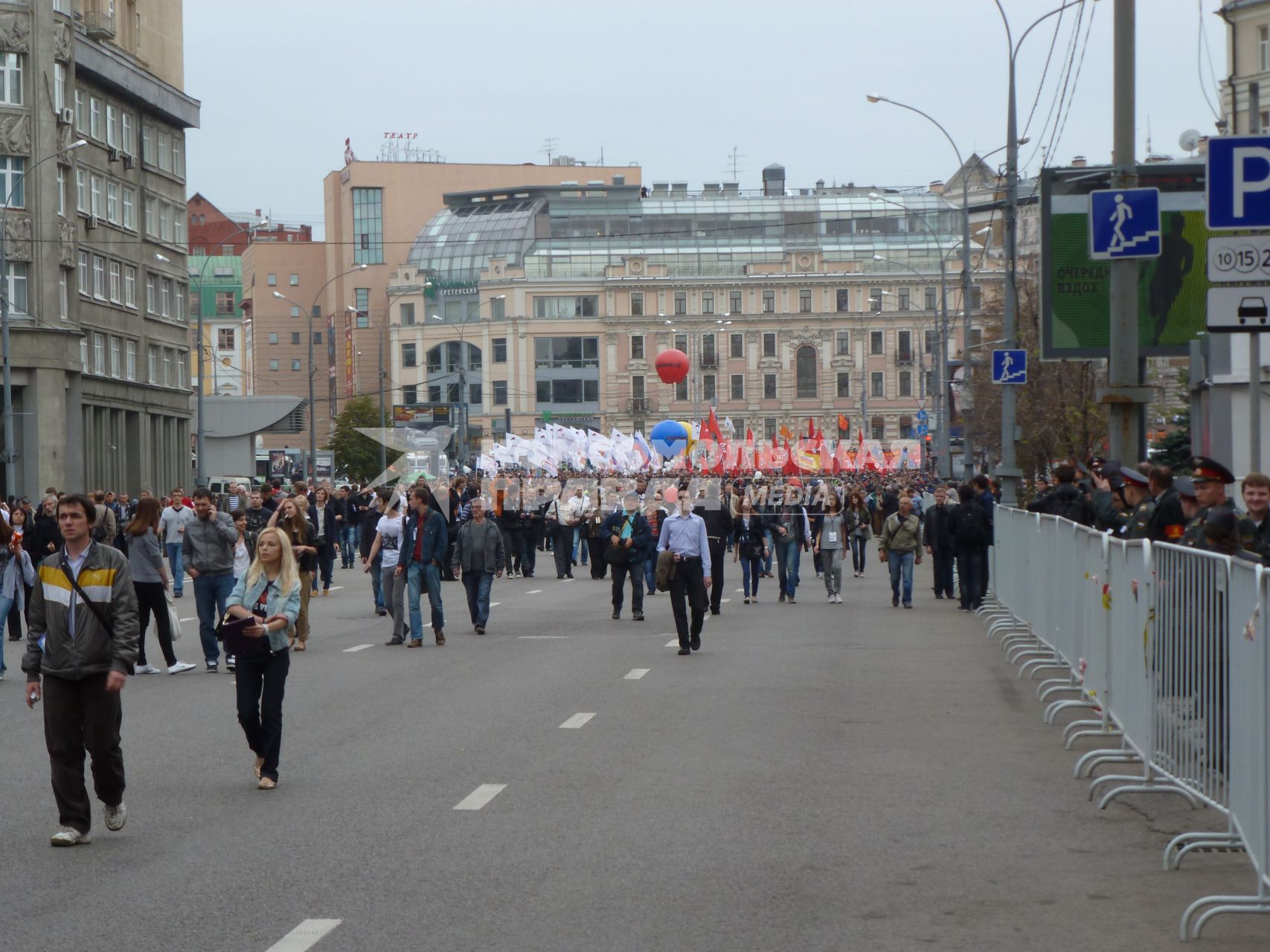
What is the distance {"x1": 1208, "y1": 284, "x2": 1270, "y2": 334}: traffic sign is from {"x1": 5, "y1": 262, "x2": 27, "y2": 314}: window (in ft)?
161

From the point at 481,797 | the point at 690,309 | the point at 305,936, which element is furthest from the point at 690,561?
the point at 690,309

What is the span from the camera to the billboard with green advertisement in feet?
87.7

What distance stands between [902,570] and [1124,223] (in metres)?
10.7

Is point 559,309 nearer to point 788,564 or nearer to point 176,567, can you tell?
point 176,567

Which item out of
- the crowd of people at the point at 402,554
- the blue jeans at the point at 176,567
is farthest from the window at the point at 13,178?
the blue jeans at the point at 176,567

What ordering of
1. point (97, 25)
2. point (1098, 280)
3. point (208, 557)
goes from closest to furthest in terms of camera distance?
point (208, 557), point (1098, 280), point (97, 25)

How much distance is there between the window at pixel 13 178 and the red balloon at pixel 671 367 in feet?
69.5

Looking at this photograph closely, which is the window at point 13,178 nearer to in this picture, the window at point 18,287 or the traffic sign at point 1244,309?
the window at point 18,287

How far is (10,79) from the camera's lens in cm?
5516

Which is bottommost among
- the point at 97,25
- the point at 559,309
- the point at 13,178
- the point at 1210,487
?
the point at 1210,487

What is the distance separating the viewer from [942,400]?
2258 inches

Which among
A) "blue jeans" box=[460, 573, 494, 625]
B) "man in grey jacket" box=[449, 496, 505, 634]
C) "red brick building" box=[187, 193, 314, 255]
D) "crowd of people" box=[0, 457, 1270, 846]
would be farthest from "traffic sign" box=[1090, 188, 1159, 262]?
"red brick building" box=[187, 193, 314, 255]

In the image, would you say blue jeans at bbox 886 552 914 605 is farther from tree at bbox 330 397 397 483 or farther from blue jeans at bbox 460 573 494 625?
tree at bbox 330 397 397 483

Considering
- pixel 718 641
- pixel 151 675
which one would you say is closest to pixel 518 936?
pixel 151 675
